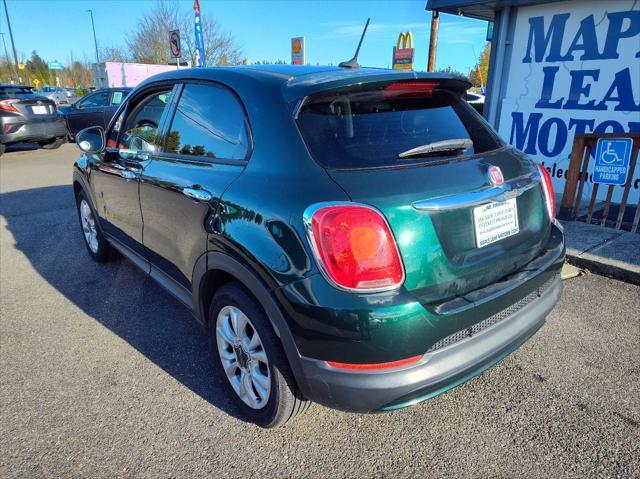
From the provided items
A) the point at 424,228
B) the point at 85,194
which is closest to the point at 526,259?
the point at 424,228

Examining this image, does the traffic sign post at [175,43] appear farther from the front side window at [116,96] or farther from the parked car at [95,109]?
the front side window at [116,96]

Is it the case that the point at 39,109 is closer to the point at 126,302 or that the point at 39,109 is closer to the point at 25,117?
the point at 25,117

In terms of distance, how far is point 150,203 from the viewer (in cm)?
294

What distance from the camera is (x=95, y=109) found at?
47.2 ft

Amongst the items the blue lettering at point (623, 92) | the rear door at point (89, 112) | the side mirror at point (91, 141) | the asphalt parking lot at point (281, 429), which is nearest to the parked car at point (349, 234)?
the asphalt parking lot at point (281, 429)

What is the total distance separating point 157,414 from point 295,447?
0.79m

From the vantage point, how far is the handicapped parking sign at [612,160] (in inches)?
187

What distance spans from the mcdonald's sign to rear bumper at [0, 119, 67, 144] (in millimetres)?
11504

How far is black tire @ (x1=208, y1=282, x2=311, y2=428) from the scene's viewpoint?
6.61 feet

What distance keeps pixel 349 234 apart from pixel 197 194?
1044 mm

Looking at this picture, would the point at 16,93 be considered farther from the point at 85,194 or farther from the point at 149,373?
the point at 149,373

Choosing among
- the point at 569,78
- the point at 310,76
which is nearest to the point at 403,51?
the point at 569,78

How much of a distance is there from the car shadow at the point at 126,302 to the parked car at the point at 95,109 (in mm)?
8981

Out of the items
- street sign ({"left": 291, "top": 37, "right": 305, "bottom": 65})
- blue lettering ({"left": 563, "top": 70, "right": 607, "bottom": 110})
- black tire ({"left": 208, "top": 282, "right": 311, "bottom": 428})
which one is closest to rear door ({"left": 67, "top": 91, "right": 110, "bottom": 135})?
street sign ({"left": 291, "top": 37, "right": 305, "bottom": 65})
